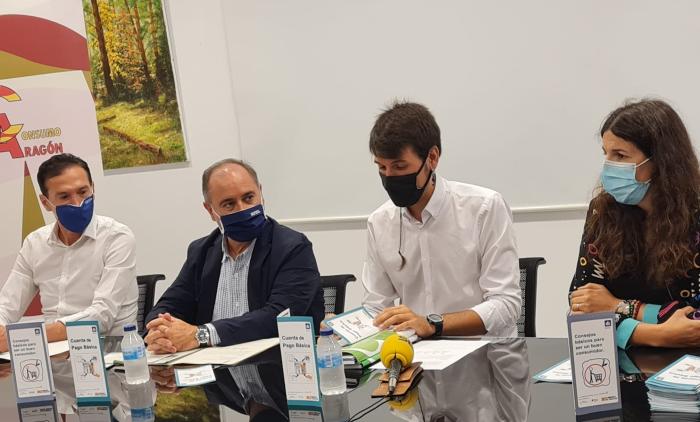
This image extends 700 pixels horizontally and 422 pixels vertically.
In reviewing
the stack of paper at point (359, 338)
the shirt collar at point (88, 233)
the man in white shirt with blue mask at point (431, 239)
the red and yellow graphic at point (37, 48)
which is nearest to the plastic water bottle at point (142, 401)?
the stack of paper at point (359, 338)

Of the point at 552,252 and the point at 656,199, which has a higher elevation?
the point at 656,199

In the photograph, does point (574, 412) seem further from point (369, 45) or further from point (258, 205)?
point (369, 45)

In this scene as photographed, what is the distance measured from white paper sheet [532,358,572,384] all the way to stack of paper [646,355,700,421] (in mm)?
217

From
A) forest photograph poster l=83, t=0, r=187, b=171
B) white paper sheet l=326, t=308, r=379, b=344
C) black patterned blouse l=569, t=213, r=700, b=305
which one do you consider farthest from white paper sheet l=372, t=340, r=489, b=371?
forest photograph poster l=83, t=0, r=187, b=171

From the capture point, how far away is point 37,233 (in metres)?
4.01

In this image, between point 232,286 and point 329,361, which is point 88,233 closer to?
point 232,286

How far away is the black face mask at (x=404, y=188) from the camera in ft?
9.54

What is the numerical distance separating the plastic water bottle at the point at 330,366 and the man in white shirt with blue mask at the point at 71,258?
6.25 ft

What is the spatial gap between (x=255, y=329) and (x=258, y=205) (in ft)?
1.64

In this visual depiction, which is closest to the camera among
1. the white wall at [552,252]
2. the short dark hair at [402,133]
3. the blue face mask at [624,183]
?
the blue face mask at [624,183]

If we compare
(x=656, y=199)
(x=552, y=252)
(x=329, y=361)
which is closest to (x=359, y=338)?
(x=329, y=361)

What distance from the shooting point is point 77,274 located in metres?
3.84

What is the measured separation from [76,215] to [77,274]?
0.29 meters

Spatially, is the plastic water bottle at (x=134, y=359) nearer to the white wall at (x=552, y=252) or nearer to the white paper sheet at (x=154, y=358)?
the white paper sheet at (x=154, y=358)
